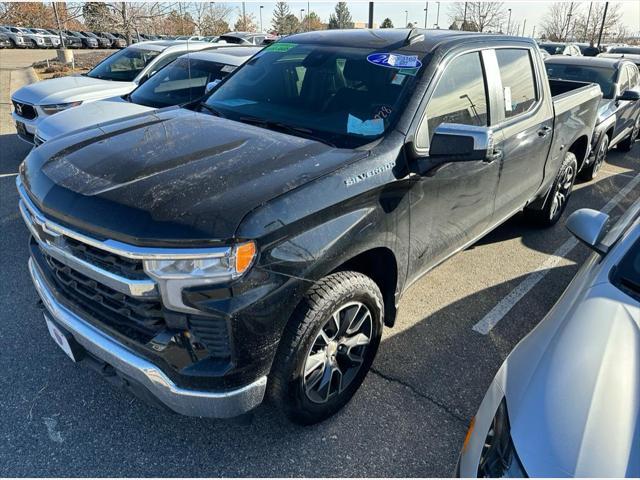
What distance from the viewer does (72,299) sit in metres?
2.30

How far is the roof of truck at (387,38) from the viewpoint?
3.18 m

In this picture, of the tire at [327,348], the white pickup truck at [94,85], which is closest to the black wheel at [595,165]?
the tire at [327,348]

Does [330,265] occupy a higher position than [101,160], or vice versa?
[101,160]

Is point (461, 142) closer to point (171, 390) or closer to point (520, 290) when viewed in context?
point (171, 390)

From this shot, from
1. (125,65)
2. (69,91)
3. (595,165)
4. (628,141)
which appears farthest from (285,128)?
(628,141)

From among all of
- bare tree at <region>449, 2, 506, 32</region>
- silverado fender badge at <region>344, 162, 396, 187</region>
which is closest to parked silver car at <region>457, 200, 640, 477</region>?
silverado fender badge at <region>344, 162, 396, 187</region>

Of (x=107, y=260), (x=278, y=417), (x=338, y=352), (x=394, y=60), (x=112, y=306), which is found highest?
(x=394, y=60)

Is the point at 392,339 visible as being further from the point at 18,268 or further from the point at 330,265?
the point at 18,268

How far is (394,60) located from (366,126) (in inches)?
22.9

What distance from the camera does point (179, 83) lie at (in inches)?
259

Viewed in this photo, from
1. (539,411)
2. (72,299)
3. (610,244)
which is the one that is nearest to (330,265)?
(539,411)

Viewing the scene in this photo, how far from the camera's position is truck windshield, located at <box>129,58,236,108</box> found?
6.22m

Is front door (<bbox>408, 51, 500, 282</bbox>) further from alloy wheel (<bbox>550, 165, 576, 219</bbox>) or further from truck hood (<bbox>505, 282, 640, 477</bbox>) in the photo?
alloy wheel (<bbox>550, 165, 576, 219</bbox>)

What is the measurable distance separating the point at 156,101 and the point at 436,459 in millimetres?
5420
